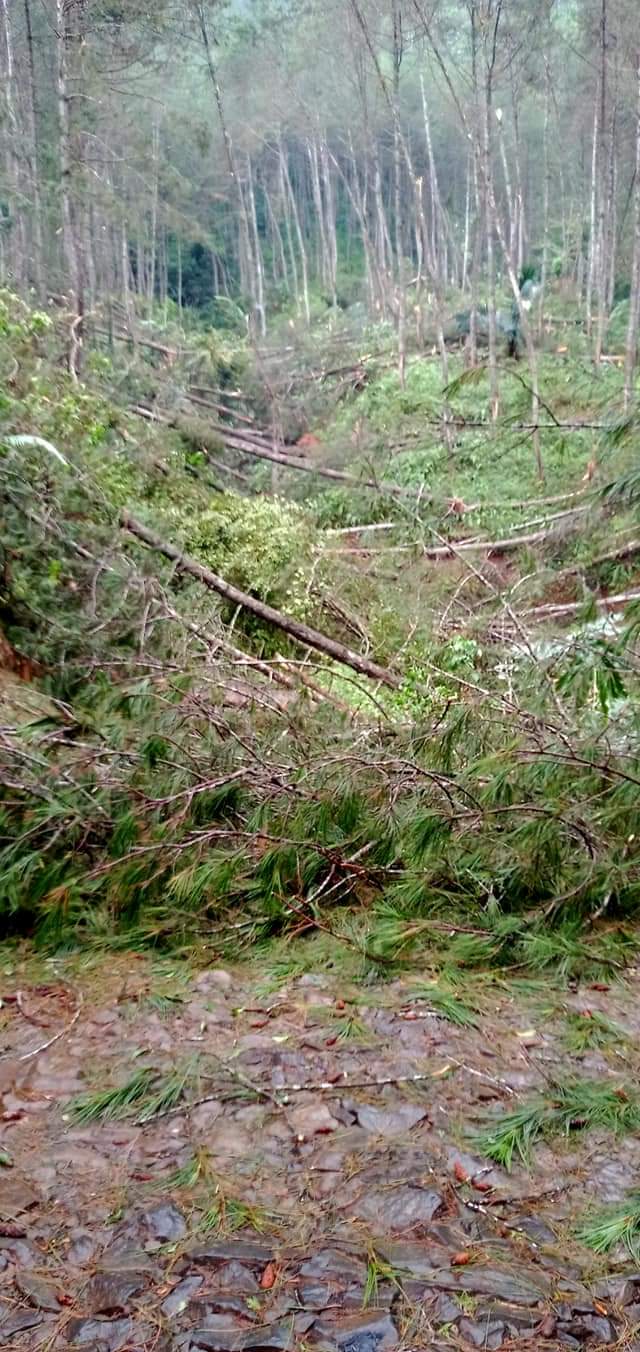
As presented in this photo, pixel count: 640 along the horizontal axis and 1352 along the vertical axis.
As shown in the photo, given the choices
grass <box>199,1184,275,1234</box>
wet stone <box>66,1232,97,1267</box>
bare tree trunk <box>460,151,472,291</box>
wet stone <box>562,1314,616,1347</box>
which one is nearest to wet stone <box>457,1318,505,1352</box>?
wet stone <box>562,1314,616,1347</box>

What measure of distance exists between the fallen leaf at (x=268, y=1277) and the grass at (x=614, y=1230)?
57 centimetres

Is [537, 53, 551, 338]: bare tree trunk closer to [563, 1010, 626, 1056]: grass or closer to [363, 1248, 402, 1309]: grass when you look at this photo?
[563, 1010, 626, 1056]: grass

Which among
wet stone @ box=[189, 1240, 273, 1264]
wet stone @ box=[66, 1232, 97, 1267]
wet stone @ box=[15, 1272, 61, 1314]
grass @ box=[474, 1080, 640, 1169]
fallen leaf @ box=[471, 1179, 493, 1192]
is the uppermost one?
wet stone @ box=[15, 1272, 61, 1314]

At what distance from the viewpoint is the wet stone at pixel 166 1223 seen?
1.77 meters

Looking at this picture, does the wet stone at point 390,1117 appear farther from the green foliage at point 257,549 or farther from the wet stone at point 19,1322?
the green foliage at point 257,549

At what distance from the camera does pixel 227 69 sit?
17.6 meters

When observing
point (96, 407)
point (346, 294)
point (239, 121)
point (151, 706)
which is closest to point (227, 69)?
point (239, 121)

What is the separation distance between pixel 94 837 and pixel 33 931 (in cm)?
36

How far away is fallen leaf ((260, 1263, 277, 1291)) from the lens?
163 centimetres

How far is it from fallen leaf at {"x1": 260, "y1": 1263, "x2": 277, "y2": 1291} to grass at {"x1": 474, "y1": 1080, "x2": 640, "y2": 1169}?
1.81 ft

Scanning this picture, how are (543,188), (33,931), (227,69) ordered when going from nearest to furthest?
(33,931), (227,69), (543,188)

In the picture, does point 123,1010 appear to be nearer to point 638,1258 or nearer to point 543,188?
point 638,1258

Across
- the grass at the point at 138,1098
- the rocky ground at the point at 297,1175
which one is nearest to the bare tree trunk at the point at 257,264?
the rocky ground at the point at 297,1175

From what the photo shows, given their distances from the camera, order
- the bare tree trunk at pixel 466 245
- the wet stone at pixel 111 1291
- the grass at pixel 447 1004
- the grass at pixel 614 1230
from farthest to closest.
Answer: the bare tree trunk at pixel 466 245 < the grass at pixel 447 1004 < the grass at pixel 614 1230 < the wet stone at pixel 111 1291
